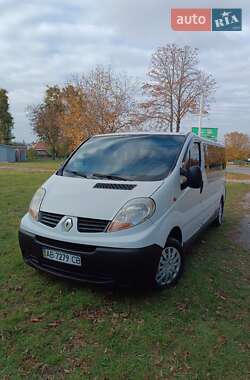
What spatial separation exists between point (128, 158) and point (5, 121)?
61160 mm

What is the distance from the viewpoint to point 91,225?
3.28 metres

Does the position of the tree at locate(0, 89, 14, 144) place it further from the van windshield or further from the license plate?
the license plate

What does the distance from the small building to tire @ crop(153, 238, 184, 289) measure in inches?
2090

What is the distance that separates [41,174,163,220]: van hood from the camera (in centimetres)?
332

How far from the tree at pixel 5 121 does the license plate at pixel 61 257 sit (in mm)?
60679

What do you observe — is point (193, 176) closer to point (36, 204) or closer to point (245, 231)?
point (36, 204)

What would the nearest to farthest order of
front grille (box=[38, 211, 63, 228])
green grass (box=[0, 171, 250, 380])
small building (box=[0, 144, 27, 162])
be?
1. green grass (box=[0, 171, 250, 380])
2. front grille (box=[38, 211, 63, 228])
3. small building (box=[0, 144, 27, 162])

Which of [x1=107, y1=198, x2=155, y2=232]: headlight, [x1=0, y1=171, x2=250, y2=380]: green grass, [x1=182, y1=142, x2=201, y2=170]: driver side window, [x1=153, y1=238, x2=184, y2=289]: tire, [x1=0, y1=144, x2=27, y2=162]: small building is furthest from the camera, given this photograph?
[x1=0, y1=144, x2=27, y2=162]: small building

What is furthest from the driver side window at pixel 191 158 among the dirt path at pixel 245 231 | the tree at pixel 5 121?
the tree at pixel 5 121

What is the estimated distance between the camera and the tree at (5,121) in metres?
58.2

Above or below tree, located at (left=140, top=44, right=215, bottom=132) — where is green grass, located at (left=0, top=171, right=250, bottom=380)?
below

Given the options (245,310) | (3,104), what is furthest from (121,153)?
(3,104)

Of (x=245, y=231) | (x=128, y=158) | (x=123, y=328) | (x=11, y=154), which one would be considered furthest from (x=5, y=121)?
(x=123, y=328)

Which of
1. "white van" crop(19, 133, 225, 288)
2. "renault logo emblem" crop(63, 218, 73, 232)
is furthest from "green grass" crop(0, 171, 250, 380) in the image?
"renault logo emblem" crop(63, 218, 73, 232)
